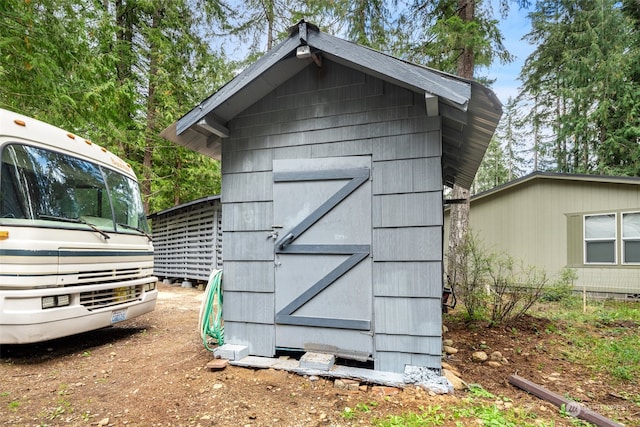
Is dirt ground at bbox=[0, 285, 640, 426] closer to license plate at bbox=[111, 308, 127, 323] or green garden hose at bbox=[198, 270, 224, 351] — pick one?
green garden hose at bbox=[198, 270, 224, 351]

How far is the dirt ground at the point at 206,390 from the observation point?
8.00 feet

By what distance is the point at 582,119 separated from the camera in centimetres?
1448

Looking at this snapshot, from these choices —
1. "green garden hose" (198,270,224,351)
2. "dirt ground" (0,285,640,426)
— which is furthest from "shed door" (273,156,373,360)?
"green garden hose" (198,270,224,351)

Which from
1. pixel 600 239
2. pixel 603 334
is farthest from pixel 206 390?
pixel 600 239

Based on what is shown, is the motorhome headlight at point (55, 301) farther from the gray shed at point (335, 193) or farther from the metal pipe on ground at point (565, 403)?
the metal pipe on ground at point (565, 403)

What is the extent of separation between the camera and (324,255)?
324 centimetres

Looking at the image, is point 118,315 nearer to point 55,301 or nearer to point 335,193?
point 55,301

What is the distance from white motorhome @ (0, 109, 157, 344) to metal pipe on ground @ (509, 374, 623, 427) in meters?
4.33

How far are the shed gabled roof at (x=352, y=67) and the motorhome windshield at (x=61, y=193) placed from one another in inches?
49.4

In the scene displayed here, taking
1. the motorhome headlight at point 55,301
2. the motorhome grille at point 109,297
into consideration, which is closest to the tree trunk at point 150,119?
the motorhome grille at point 109,297

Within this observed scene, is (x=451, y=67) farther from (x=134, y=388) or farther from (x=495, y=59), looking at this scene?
(x=134, y=388)

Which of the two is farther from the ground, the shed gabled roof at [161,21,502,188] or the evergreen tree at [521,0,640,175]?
the evergreen tree at [521,0,640,175]

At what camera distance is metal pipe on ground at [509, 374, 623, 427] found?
7.87 ft

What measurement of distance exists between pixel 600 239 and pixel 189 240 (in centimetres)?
1054
